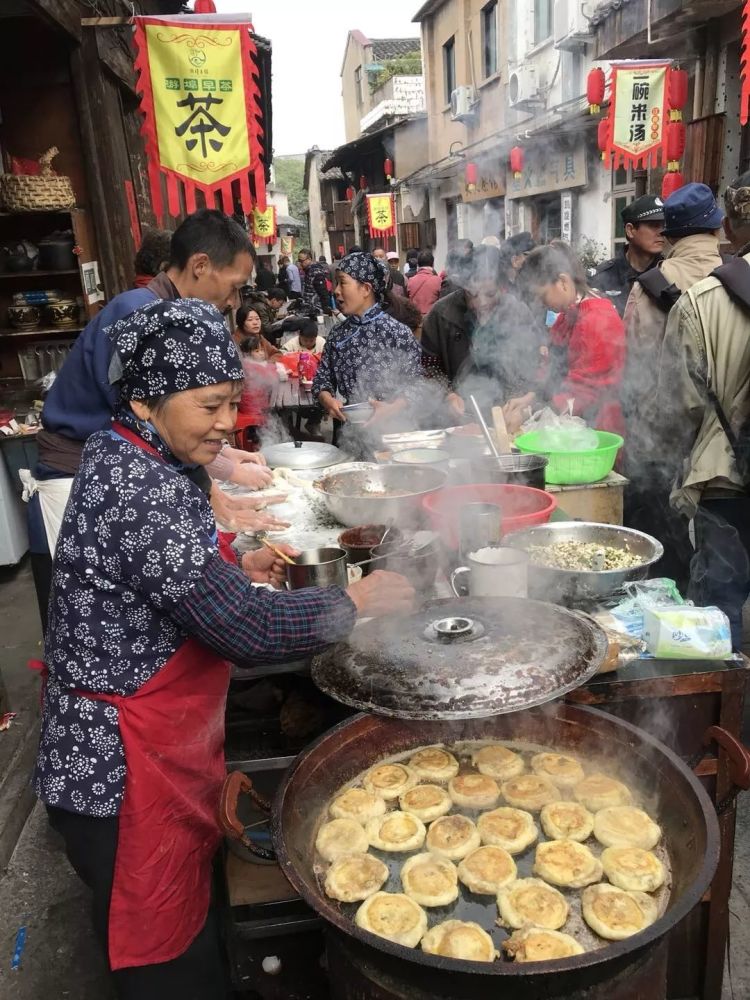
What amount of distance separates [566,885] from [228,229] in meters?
2.96

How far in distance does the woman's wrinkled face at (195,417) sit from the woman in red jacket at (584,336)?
11.1ft

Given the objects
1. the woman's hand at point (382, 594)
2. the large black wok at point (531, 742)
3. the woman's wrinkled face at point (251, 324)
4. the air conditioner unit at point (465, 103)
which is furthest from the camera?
the air conditioner unit at point (465, 103)

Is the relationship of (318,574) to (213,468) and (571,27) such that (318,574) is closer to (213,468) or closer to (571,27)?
(213,468)

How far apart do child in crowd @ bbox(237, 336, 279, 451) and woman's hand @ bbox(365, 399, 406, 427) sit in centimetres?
254

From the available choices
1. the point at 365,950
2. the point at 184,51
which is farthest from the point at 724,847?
the point at 184,51

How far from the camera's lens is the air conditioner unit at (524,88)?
1617 centimetres

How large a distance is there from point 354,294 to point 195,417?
398 cm

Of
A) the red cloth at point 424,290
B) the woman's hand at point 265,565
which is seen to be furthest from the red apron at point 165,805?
the red cloth at point 424,290

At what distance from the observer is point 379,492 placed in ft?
12.0

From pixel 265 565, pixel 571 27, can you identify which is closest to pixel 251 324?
pixel 265 565

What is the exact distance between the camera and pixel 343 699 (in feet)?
6.58

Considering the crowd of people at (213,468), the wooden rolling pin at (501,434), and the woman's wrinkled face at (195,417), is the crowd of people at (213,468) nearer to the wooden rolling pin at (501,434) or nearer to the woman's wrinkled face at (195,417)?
the woman's wrinkled face at (195,417)

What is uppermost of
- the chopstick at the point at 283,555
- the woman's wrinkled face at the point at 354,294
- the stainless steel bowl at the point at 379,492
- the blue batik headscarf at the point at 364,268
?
the blue batik headscarf at the point at 364,268

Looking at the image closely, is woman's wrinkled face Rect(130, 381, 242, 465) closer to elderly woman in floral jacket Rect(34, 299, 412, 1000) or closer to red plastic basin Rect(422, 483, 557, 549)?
elderly woman in floral jacket Rect(34, 299, 412, 1000)
